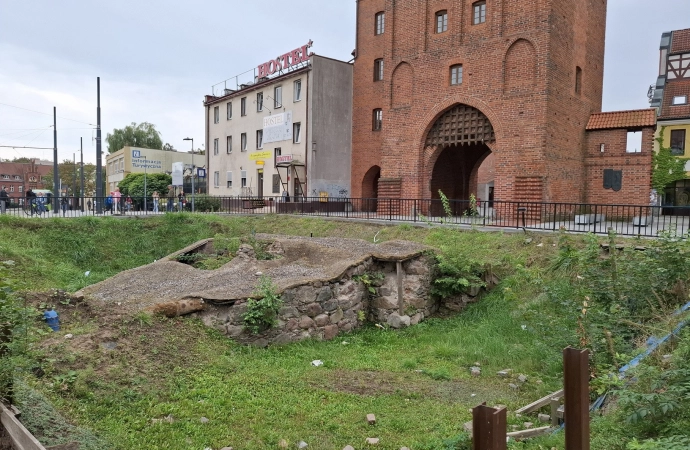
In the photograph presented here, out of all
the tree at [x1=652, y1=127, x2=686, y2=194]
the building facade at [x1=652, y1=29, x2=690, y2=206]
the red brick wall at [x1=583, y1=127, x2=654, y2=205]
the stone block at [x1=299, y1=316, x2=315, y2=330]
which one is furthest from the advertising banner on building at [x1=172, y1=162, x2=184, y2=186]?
the building facade at [x1=652, y1=29, x2=690, y2=206]

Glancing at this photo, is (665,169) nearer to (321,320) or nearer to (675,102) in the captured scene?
(675,102)

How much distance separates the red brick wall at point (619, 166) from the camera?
765 inches

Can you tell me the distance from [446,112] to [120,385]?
62.5 ft

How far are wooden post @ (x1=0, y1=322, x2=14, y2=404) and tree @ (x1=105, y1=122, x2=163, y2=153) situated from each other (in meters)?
68.8

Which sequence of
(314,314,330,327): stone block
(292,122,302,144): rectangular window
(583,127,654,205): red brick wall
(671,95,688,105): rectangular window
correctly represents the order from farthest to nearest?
(671,95,688,105): rectangular window → (292,122,302,144): rectangular window → (583,127,654,205): red brick wall → (314,314,330,327): stone block

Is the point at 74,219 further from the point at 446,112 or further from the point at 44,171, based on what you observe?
the point at 44,171

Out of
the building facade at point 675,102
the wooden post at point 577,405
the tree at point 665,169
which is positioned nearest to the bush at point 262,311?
the wooden post at point 577,405

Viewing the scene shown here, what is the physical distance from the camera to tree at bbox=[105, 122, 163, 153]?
65.6 m

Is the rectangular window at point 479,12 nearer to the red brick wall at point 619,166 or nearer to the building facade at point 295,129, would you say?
the red brick wall at point 619,166

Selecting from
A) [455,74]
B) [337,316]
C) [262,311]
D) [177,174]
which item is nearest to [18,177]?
[177,174]

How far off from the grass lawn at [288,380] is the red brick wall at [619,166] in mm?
12482

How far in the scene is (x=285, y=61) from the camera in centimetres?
3181

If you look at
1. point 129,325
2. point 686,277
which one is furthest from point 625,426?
point 129,325

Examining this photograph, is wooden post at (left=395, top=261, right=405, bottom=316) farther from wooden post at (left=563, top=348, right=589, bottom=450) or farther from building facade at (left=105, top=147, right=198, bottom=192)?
building facade at (left=105, top=147, right=198, bottom=192)
